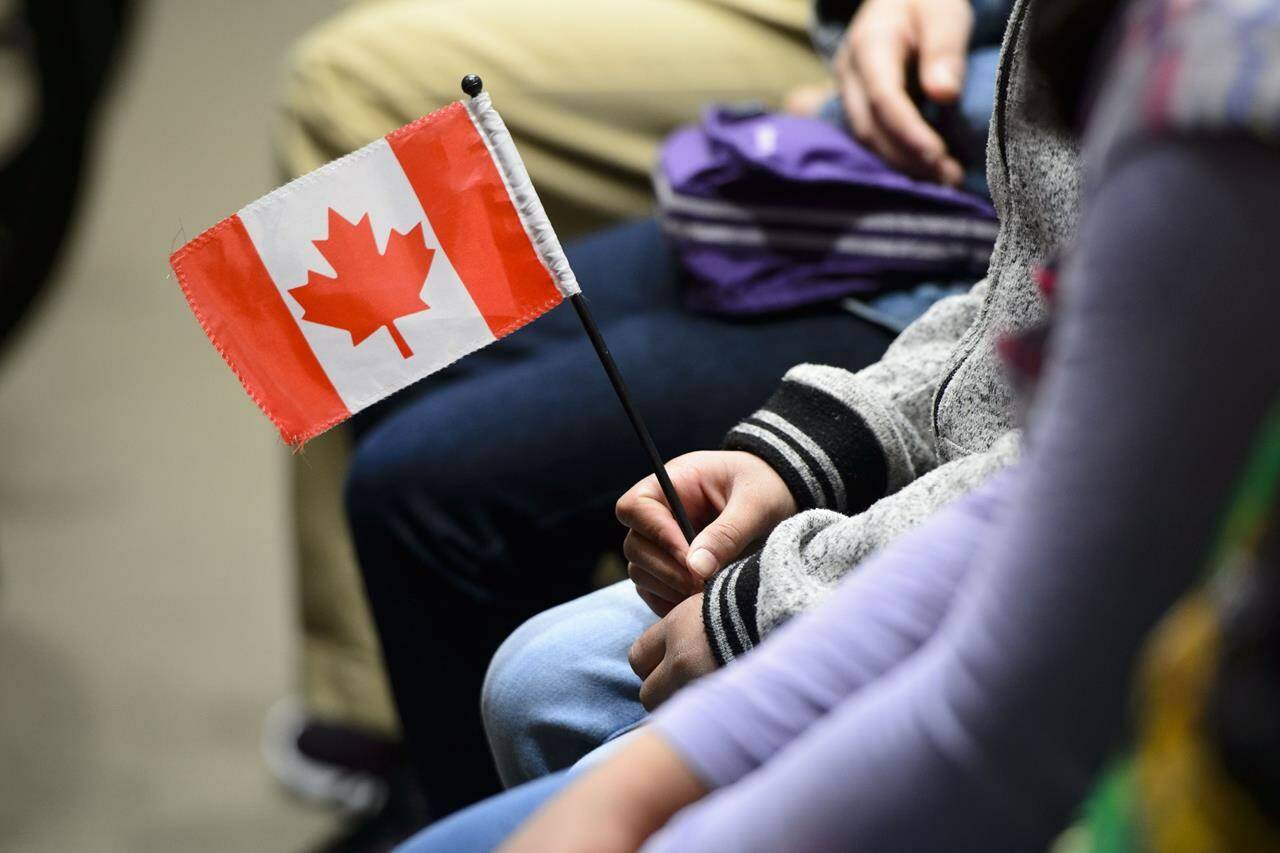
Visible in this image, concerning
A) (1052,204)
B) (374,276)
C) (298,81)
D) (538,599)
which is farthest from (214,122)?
(1052,204)

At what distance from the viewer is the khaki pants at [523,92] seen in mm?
1236

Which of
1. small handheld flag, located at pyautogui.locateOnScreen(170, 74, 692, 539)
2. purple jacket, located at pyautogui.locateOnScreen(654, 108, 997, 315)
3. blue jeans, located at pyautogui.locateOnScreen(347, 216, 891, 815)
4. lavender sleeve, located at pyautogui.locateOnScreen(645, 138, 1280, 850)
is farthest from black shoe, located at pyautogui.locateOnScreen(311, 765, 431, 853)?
lavender sleeve, located at pyautogui.locateOnScreen(645, 138, 1280, 850)

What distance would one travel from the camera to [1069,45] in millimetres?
426

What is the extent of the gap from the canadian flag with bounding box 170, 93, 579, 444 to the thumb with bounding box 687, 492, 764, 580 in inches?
5.1

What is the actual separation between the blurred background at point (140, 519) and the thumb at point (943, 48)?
52cm

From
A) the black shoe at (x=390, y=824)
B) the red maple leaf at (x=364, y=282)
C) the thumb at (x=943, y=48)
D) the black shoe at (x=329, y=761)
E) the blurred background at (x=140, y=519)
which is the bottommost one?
the black shoe at (x=390, y=824)

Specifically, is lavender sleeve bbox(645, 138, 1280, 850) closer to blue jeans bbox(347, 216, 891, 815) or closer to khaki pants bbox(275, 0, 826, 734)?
blue jeans bbox(347, 216, 891, 815)

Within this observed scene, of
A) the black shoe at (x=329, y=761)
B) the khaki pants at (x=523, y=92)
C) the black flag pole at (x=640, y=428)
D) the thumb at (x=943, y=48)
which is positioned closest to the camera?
the black flag pole at (x=640, y=428)

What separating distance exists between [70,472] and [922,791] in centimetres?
175

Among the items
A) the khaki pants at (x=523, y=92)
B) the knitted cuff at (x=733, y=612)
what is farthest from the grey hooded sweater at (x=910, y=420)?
the khaki pants at (x=523, y=92)

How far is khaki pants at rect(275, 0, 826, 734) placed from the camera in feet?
4.06

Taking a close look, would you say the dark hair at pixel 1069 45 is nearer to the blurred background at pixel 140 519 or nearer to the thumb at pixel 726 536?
the thumb at pixel 726 536

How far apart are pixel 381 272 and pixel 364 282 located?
1cm

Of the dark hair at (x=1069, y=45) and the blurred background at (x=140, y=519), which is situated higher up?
the dark hair at (x=1069, y=45)
